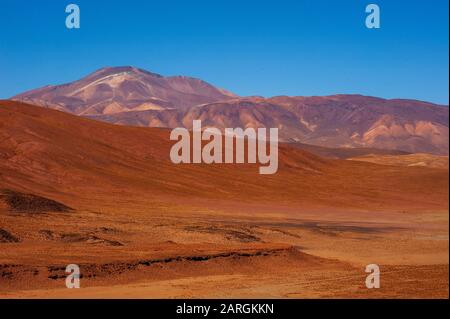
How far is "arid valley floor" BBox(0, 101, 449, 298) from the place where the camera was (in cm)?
1870

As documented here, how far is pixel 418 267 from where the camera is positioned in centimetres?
2328

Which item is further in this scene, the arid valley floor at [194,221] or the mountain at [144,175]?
the mountain at [144,175]

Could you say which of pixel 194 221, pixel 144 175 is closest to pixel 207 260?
pixel 194 221

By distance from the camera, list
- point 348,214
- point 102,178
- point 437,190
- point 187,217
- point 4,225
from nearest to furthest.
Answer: point 4,225
point 187,217
point 348,214
point 102,178
point 437,190

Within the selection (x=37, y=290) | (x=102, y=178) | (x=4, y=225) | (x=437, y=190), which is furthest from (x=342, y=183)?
(x=37, y=290)

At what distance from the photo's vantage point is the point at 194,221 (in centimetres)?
3778

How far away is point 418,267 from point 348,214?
26.1 meters

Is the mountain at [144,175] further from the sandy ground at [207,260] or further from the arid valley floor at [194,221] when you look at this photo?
the sandy ground at [207,260]

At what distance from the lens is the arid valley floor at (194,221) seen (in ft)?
61.4

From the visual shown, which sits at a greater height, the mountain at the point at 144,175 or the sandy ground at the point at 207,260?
the mountain at the point at 144,175

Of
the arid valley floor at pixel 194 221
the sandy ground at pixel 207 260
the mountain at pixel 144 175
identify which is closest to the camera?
the sandy ground at pixel 207 260

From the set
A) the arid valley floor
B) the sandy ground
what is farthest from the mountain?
the sandy ground

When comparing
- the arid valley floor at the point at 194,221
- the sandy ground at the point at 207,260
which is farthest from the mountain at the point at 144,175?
the sandy ground at the point at 207,260

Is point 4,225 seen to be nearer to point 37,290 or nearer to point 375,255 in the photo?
point 37,290
